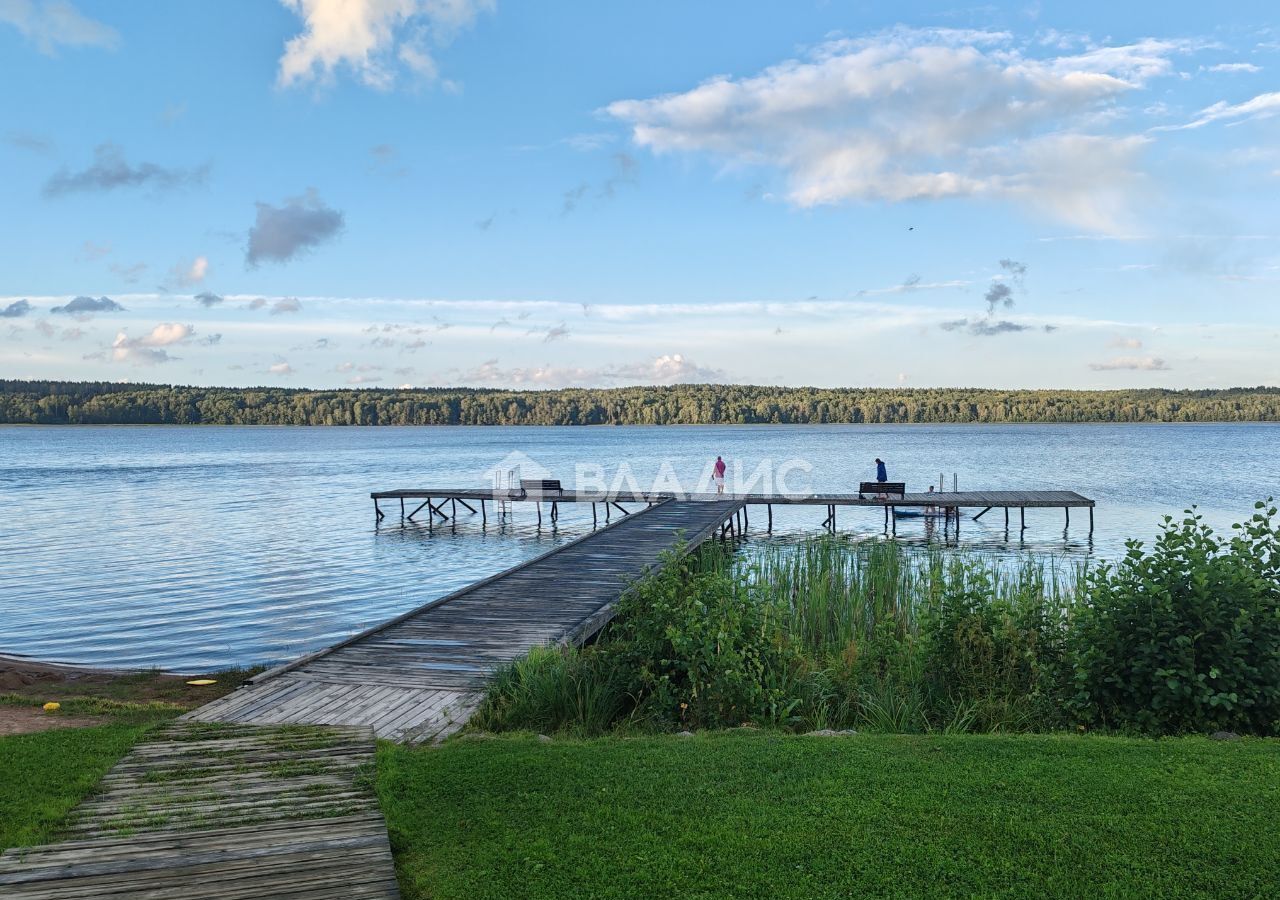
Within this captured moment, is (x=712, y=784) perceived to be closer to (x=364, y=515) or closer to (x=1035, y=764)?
(x=1035, y=764)

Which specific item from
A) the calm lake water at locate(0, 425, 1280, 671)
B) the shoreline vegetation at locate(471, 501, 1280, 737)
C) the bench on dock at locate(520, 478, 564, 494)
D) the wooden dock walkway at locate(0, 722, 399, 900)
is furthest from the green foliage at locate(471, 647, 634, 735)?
the bench on dock at locate(520, 478, 564, 494)

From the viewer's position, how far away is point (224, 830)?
4.77m

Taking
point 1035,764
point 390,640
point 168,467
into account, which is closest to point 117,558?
point 390,640

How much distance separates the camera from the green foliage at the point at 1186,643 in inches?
264

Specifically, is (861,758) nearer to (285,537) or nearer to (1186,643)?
(1186,643)

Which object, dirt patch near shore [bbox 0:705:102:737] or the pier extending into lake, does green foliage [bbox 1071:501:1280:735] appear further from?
the pier extending into lake

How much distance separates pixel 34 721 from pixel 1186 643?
33.6 feet

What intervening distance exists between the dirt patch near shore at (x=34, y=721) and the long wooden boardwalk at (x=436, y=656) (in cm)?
178

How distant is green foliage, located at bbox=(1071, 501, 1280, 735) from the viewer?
264 inches

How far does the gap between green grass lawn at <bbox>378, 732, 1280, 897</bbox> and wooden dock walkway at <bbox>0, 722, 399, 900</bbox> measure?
0.26m

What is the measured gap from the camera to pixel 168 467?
68500 millimetres

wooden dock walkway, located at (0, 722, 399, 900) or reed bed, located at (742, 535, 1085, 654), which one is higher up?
wooden dock walkway, located at (0, 722, 399, 900)

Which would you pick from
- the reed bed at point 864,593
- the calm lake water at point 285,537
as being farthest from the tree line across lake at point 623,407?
the reed bed at point 864,593

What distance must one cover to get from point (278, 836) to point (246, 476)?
59928mm
